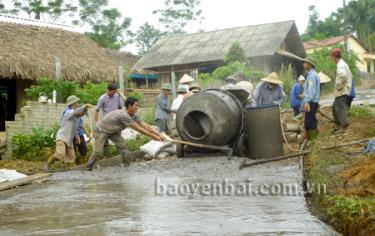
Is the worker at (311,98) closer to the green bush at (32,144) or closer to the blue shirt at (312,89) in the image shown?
the blue shirt at (312,89)

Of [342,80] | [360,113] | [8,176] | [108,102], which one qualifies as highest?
[342,80]

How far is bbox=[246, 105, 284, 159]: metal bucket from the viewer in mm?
9780

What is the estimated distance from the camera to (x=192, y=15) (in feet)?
133

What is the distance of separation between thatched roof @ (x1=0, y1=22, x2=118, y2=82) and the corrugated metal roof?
668 cm

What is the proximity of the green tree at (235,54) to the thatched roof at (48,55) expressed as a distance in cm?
548

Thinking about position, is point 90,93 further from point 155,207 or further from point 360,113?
point 155,207

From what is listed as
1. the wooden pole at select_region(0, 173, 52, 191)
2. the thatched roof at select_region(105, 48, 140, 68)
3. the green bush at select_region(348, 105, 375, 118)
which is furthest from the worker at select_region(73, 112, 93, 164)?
the thatched roof at select_region(105, 48, 140, 68)

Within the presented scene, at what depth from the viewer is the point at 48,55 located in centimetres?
1756

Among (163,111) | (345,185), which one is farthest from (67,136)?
(345,185)

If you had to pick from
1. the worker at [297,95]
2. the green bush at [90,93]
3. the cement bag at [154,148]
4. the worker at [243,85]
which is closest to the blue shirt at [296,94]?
the worker at [297,95]

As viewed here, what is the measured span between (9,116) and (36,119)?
19.3 feet

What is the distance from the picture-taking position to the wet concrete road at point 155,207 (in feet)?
14.7

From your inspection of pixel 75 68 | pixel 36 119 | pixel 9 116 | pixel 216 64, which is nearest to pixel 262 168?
pixel 36 119

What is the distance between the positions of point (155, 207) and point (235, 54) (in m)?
18.0
